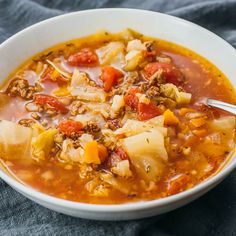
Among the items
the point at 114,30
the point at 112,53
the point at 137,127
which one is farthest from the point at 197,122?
the point at 114,30

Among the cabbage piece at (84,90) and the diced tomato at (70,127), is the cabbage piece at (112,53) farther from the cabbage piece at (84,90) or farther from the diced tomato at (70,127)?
the diced tomato at (70,127)

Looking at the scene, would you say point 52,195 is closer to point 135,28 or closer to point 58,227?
point 58,227

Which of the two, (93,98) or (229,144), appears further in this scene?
(93,98)

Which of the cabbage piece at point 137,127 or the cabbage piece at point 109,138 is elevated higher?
the cabbage piece at point 137,127

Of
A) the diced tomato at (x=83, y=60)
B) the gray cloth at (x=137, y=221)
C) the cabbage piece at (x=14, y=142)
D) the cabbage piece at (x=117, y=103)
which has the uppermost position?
the cabbage piece at (x=117, y=103)

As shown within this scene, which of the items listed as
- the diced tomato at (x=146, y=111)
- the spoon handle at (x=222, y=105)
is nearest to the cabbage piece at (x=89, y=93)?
the diced tomato at (x=146, y=111)

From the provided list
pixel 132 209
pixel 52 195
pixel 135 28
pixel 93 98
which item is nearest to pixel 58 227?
pixel 52 195

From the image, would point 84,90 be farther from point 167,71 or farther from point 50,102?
point 167,71
